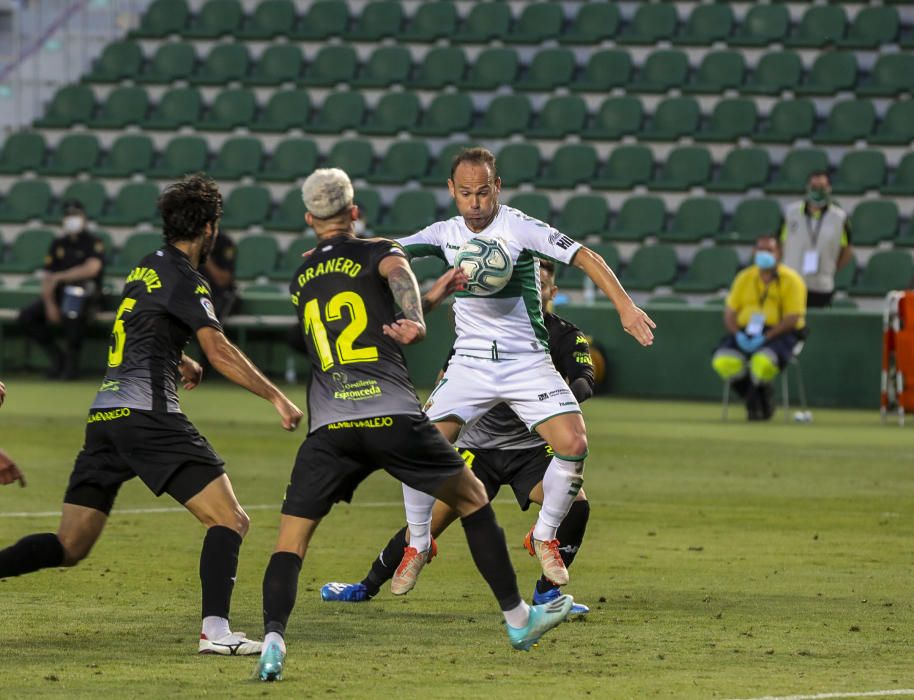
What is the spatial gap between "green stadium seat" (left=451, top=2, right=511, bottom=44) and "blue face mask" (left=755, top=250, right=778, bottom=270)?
9336mm

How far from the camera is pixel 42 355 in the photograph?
25.0 metres

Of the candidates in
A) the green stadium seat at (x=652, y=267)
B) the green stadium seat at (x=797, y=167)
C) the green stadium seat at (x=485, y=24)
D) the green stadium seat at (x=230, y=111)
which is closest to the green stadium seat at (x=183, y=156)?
the green stadium seat at (x=230, y=111)

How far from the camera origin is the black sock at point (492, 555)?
652cm

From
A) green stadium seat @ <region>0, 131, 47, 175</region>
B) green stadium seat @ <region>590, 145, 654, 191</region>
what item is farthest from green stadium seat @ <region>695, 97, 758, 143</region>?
green stadium seat @ <region>0, 131, 47, 175</region>

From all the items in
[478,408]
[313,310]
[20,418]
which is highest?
[313,310]

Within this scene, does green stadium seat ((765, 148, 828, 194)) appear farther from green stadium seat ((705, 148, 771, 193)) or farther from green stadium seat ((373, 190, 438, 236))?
green stadium seat ((373, 190, 438, 236))

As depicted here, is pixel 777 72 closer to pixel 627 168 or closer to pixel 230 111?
pixel 627 168

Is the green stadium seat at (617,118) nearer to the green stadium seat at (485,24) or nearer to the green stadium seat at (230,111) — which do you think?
the green stadium seat at (485,24)

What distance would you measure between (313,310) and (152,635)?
5.61 feet

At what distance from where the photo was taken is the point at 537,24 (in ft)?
89.4

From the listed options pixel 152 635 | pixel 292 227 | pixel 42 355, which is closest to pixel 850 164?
pixel 292 227

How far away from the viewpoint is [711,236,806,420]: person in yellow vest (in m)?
19.2

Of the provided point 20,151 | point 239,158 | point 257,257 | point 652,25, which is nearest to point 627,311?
point 257,257

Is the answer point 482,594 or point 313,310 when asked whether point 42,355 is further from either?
point 313,310
